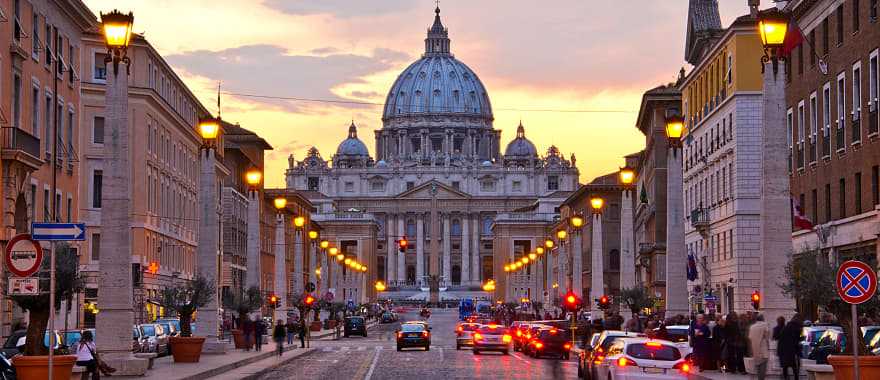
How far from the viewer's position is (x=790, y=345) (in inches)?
1224

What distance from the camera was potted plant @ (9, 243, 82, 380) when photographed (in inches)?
1049

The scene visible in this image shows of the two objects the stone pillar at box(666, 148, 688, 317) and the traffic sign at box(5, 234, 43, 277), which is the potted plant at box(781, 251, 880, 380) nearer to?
the stone pillar at box(666, 148, 688, 317)

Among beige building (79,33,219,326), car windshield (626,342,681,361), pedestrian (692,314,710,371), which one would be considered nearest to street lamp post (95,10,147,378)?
car windshield (626,342,681,361)

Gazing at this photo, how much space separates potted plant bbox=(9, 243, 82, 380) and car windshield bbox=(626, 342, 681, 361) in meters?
9.76

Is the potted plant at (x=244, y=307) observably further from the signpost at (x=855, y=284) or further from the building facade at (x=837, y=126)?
Answer: the signpost at (x=855, y=284)

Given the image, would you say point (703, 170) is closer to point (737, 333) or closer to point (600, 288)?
point (600, 288)

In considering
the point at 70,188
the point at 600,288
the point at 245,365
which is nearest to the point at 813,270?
the point at 245,365

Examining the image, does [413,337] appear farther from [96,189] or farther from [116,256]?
[116,256]

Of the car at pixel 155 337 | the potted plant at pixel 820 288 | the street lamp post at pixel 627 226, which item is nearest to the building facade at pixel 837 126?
the street lamp post at pixel 627 226

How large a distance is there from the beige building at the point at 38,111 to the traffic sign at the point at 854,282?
80.6 feet

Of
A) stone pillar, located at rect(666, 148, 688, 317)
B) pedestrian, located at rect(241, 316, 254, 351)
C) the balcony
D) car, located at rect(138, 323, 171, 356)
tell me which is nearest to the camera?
the balcony

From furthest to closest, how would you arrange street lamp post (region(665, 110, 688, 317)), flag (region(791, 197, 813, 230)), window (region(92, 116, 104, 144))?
1. window (region(92, 116, 104, 144))
2. flag (region(791, 197, 813, 230))
3. street lamp post (region(665, 110, 688, 317))

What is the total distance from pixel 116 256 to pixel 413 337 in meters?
30.1

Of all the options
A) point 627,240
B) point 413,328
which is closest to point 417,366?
→ point 627,240
